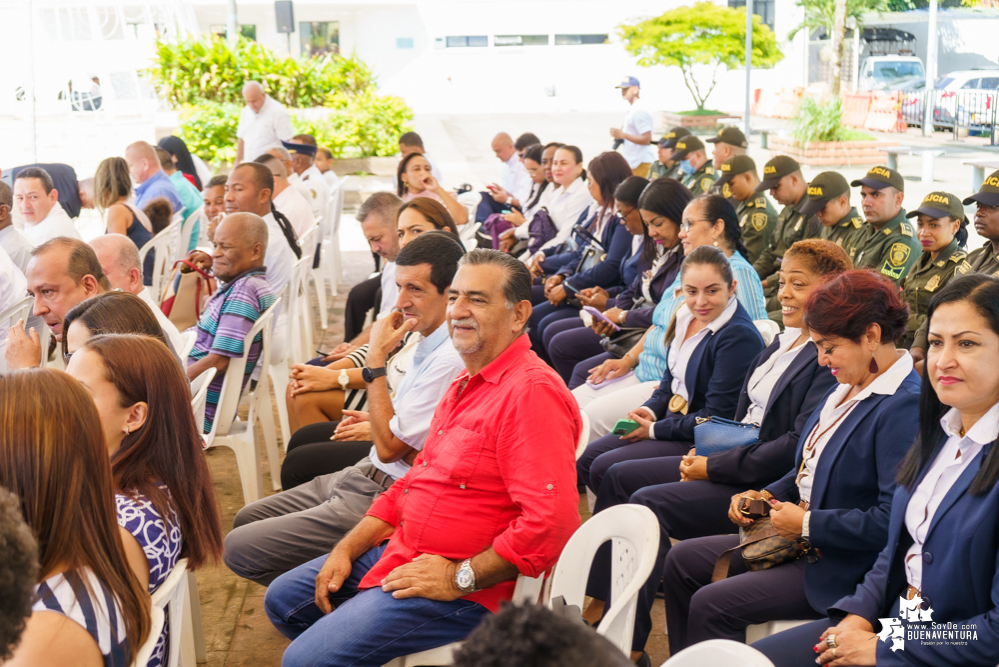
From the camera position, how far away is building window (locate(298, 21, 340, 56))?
3597cm

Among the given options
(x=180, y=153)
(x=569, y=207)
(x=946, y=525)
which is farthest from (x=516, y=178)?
(x=946, y=525)

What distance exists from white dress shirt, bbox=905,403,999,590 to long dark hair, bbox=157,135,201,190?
7.17 metres

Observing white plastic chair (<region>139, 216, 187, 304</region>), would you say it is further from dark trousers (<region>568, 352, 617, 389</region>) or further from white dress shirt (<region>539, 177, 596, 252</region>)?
dark trousers (<region>568, 352, 617, 389</region>)

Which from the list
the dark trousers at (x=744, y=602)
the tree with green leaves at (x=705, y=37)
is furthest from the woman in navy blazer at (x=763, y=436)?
the tree with green leaves at (x=705, y=37)

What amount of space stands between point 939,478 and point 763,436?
2.97 ft

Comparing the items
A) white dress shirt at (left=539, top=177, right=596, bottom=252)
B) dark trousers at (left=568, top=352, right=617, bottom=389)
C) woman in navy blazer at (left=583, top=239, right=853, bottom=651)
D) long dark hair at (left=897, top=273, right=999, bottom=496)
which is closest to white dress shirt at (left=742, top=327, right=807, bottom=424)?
woman in navy blazer at (left=583, top=239, right=853, bottom=651)

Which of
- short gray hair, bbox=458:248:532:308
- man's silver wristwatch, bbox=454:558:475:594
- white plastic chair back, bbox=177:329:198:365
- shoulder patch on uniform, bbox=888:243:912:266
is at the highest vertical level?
short gray hair, bbox=458:248:532:308

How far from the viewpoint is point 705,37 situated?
80.3 feet

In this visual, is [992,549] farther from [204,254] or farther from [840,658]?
[204,254]

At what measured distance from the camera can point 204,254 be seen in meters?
4.75

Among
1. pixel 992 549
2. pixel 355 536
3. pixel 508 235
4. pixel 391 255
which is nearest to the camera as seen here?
pixel 992 549

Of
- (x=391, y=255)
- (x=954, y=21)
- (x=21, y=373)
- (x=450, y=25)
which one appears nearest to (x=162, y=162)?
(x=391, y=255)

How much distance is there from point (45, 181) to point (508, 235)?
3.46 m

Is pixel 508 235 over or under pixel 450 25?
under
